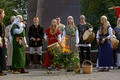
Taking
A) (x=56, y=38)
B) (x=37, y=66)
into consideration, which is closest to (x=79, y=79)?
(x=56, y=38)

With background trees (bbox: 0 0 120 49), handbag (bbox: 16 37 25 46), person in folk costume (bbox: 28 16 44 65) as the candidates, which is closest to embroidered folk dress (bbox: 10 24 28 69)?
handbag (bbox: 16 37 25 46)

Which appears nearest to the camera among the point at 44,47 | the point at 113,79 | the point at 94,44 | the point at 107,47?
the point at 113,79

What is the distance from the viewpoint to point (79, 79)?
256 inches

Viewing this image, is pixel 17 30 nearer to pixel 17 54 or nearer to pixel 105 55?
pixel 17 54

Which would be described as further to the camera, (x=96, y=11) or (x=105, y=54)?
(x=96, y=11)

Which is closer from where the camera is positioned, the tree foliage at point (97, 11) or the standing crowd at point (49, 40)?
the standing crowd at point (49, 40)

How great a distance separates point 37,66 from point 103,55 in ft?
9.89

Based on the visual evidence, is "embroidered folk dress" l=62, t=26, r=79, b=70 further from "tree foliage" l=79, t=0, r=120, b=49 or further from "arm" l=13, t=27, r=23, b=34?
"tree foliage" l=79, t=0, r=120, b=49

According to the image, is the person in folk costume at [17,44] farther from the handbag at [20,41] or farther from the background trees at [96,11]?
the background trees at [96,11]

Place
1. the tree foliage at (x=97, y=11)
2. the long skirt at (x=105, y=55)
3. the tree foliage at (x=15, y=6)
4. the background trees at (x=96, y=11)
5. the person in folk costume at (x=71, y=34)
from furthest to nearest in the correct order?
the tree foliage at (x=15, y=6), the tree foliage at (x=97, y=11), the background trees at (x=96, y=11), the long skirt at (x=105, y=55), the person in folk costume at (x=71, y=34)

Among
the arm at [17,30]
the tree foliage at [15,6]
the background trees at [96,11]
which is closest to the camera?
the arm at [17,30]

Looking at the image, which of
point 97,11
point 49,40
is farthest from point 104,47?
point 97,11

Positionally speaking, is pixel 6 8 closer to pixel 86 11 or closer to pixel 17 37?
pixel 86 11

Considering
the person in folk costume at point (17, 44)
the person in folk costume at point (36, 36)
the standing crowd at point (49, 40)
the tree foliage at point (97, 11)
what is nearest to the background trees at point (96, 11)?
the tree foliage at point (97, 11)
